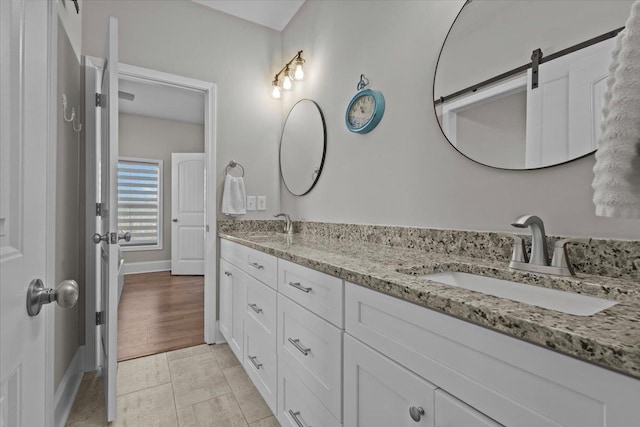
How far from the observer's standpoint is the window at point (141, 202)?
16.1 feet

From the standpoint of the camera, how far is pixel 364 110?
5.81ft

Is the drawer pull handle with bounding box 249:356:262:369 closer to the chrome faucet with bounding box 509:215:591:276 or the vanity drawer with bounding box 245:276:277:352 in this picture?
the vanity drawer with bounding box 245:276:277:352

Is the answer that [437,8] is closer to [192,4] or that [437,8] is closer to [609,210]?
[609,210]

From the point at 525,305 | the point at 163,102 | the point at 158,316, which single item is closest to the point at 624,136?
the point at 525,305

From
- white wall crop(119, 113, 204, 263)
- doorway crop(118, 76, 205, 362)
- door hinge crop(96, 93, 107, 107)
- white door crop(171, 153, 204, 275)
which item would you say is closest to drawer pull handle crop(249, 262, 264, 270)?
door hinge crop(96, 93, 107, 107)

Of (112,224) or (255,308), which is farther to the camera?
(255,308)

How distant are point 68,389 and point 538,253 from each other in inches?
90.9

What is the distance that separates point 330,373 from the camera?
0.99m

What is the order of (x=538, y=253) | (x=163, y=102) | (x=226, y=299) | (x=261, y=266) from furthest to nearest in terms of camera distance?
1. (x=163, y=102)
2. (x=226, y=299)
3. (x=261, y=266)
4. (x=538, y=253)

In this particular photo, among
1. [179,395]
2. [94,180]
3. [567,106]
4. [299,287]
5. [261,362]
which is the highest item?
[567,106]

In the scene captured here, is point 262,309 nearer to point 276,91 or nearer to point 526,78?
point 526,78

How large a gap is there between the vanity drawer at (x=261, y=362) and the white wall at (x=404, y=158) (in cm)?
85

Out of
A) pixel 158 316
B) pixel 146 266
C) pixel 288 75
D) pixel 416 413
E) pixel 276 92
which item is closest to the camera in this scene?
pixel 416 413

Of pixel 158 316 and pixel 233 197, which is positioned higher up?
pixel 233 197
